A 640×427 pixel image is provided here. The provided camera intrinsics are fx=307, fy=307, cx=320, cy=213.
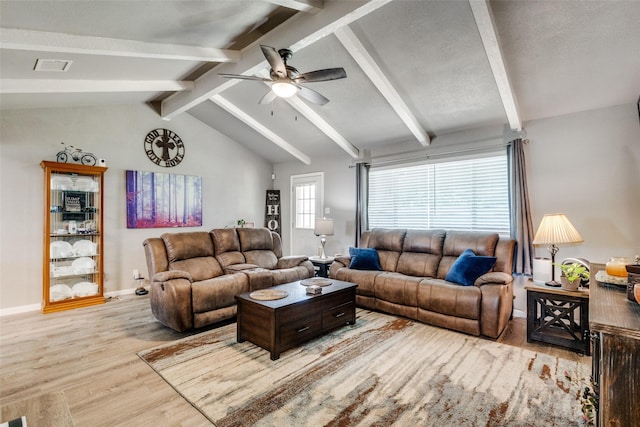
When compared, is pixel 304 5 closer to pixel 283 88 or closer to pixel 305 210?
pixel 283 88

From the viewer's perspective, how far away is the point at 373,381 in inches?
92.3

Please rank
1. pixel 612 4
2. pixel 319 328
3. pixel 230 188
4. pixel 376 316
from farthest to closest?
pixel 230 188 → pixel 376 316 → pixel 319 328 → pixel 612 4

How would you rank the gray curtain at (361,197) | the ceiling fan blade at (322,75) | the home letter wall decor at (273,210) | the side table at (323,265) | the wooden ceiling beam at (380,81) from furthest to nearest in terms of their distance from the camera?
the home letter wall decor at (273,210) → the gray curtain at (361,197) → the side table at (323,265) → the wooden ceiling beam at (380,81) → the ceiling fan blade at (322,75)

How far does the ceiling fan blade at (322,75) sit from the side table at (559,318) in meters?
2.80

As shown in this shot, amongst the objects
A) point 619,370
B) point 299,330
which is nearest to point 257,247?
point 299,330

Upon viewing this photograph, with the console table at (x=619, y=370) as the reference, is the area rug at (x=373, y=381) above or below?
below

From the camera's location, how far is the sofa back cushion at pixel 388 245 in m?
4.44

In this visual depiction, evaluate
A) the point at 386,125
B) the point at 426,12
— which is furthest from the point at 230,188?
the point at 426,12

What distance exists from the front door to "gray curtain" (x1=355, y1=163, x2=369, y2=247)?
985mm

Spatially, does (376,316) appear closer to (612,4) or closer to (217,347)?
(217,347)

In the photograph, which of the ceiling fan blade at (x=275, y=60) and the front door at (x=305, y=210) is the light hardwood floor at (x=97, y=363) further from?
the front door at (x=305, y=210)

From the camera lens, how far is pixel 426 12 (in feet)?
9.05

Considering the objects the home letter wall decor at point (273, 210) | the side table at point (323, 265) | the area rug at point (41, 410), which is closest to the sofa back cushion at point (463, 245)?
the side table at point (323, 265)

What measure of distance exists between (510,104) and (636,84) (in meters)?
1.09
